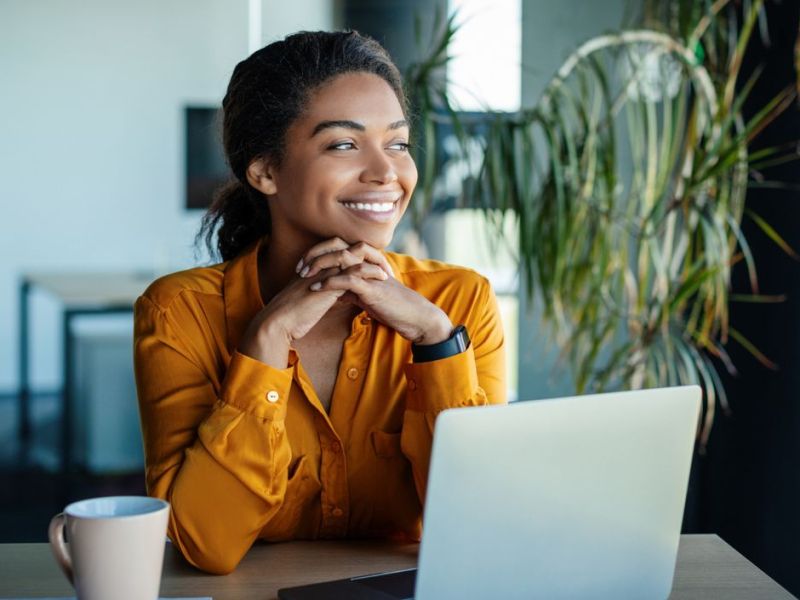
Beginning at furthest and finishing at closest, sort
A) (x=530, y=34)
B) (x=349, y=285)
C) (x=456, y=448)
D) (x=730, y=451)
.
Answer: (x=530, y=34), (x=730, y=451), (x=349, y=285), (x=456, y=448)

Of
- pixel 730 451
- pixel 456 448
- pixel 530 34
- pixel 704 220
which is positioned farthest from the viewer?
pixel 530 34

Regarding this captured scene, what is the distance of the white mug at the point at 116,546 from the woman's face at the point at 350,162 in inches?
30.6

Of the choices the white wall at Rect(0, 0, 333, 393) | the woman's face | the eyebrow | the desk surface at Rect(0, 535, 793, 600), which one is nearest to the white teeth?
the woman's face

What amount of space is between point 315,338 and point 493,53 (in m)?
2.58

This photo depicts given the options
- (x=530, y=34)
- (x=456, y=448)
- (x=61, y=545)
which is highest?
(x=530, y=34)

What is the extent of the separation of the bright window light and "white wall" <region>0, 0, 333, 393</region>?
53.4 inches

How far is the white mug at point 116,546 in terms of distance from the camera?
3.30 ft

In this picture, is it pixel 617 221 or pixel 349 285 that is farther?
pixel 617 221

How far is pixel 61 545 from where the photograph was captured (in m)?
1.08

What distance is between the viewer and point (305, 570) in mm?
1366

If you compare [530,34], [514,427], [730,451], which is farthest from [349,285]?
[530,34]

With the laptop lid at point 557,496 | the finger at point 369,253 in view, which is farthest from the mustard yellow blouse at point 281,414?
the laptop lid at point 557,496

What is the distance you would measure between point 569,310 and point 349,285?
1.73 m

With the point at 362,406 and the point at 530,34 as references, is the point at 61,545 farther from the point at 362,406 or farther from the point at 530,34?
the point at 530,34
